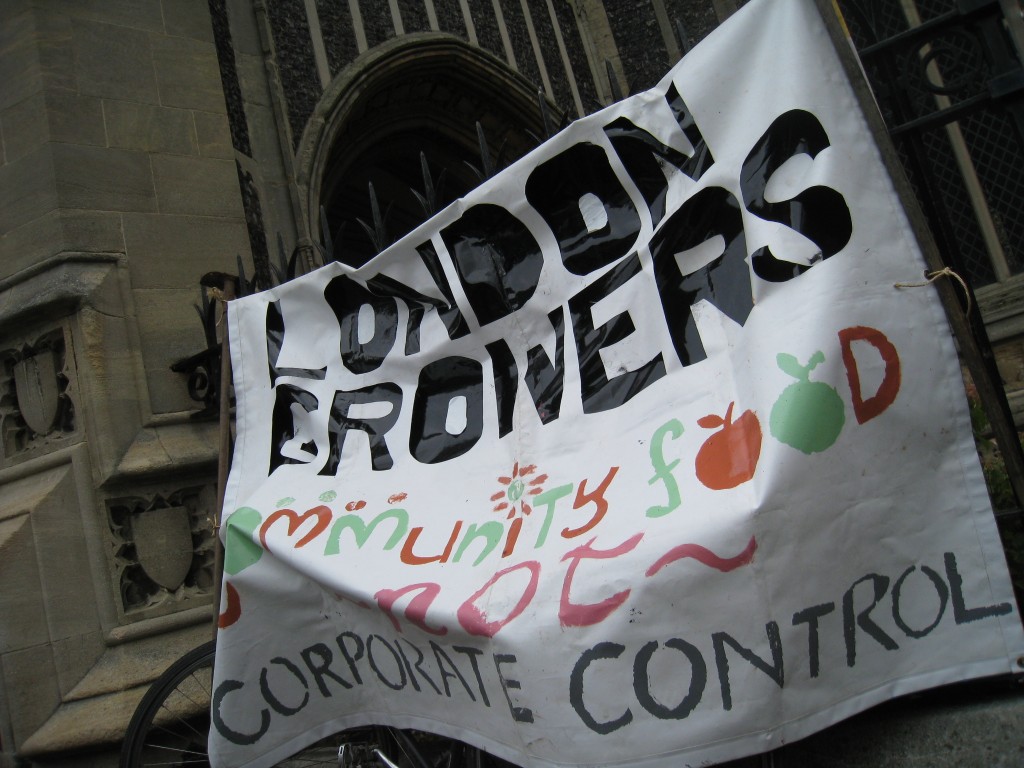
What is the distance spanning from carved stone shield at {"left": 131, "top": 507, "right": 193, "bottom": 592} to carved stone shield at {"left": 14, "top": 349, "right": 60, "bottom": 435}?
0.66 metres

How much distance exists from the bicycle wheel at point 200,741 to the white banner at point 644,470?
0.20 metres

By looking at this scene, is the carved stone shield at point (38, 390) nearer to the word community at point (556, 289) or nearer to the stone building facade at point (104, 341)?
the stone building facade at point (104, 341)

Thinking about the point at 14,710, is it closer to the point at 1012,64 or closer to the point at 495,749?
the point at 495,749

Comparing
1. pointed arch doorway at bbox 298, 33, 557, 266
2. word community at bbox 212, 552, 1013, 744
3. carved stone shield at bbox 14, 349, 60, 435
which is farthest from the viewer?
pointed arch doorway at bbox 298, 33, 557, 266

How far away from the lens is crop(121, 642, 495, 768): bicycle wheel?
251cm

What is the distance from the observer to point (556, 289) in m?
2.38

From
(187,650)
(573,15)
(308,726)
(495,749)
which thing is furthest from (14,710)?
(573,15)

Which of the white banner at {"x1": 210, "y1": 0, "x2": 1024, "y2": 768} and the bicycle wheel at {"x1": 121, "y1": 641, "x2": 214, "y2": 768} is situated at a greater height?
the white banner at {"x1": 210, "y1": 0, "x2": 1024, "y2": 768}

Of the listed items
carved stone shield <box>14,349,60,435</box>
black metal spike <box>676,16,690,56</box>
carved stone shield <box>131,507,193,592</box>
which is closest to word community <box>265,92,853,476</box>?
black metal spike <box>676,16,690,56</box>

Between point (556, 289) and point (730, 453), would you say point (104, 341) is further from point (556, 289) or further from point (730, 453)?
point (730, 453)

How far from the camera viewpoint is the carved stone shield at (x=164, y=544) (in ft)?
12.4

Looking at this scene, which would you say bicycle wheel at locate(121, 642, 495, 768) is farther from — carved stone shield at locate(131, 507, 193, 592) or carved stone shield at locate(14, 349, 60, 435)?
carved stone shield at locate(14, 349, 60, 435)

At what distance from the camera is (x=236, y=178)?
4.63 metres

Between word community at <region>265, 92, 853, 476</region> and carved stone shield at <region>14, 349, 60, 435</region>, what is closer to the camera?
word community at <region>265, 92, 853, 476</region>
